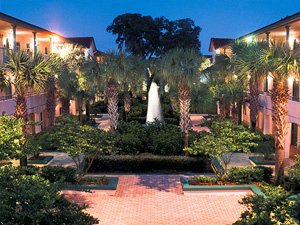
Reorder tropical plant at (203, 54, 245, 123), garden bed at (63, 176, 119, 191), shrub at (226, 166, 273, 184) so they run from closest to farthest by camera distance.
Answer: garden bed at (63, 176, 119, 191) → shrub at (226, 166, 273, 184) → tropical plant at (203, 54, 245, 123)

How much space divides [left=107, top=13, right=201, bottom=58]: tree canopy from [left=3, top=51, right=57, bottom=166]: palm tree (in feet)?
139

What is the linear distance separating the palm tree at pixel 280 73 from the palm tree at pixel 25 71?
9442mm

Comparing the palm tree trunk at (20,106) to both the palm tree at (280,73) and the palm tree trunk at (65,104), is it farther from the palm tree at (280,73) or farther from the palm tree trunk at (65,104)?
the palm tree trunk at (65,104)

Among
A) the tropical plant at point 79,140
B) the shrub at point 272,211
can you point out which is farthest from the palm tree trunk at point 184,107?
the shrub at point 272,211

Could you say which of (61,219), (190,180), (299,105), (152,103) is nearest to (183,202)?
(190,180)

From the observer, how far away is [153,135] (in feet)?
71.9

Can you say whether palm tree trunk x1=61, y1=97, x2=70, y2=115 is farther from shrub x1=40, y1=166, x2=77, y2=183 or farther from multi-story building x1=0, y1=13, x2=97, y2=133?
shrub x1=40, y1=166, x2=77, y2=183

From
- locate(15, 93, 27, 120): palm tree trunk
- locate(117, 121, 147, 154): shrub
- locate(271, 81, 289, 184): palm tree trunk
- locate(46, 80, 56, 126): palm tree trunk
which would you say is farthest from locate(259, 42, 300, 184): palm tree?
locate(46, 80, 56, 126): palm tree trunk

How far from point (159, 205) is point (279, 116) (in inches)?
224

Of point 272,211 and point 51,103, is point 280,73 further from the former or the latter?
point 51,103

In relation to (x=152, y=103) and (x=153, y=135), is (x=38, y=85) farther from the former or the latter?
(x=152, y=103)

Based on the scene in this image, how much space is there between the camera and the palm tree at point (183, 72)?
19.8 m

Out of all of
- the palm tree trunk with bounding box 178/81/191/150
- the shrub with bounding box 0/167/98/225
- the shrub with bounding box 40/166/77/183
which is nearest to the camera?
the shrub with bounding box 0/167/98/225

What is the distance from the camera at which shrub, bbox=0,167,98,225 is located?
693cm
